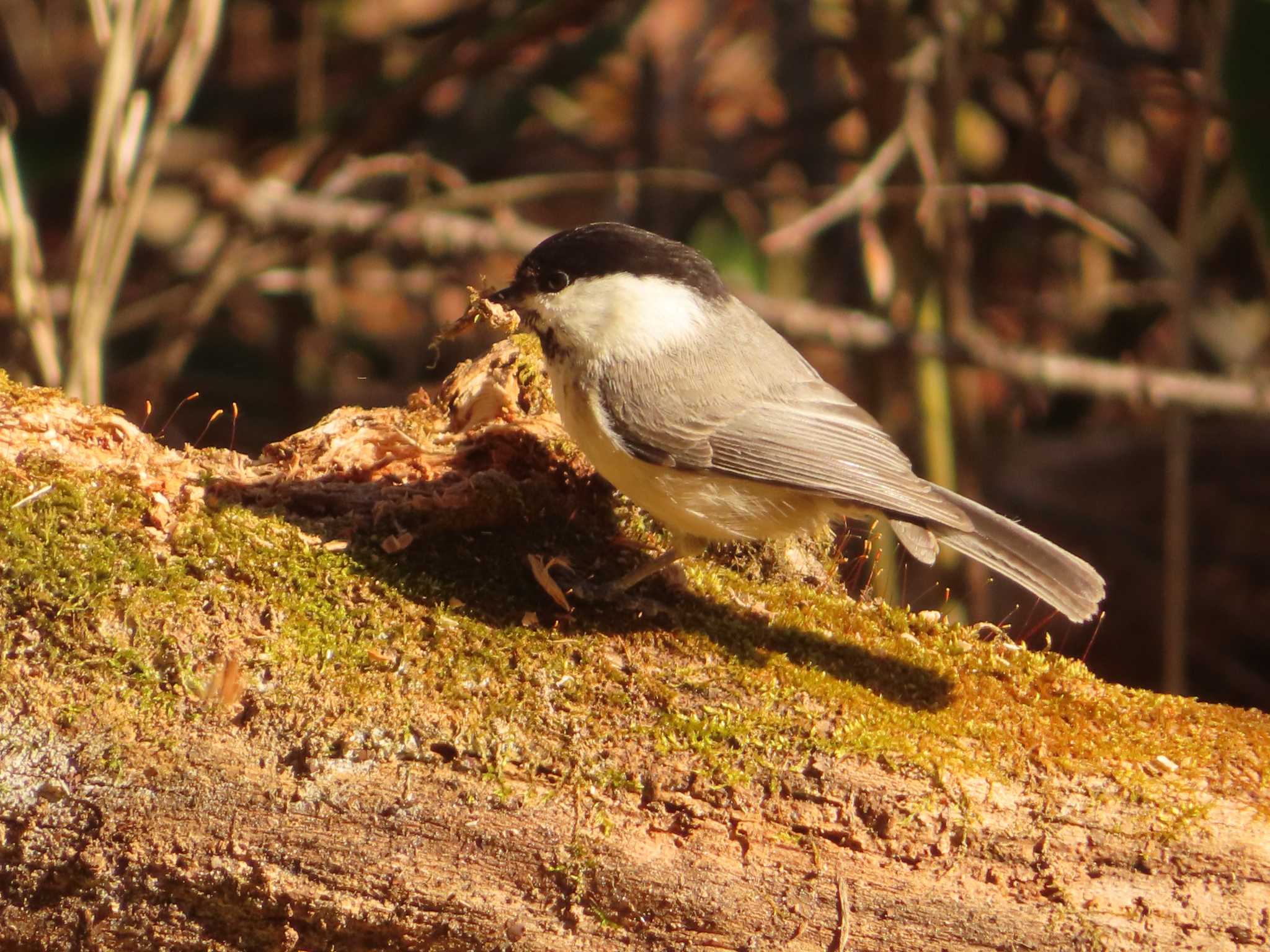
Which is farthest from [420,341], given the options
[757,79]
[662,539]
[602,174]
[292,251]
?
[662,539]

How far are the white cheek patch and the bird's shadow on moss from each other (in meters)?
0.32

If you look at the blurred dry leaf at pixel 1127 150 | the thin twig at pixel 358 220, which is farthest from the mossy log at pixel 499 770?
the blurred dry leaf at pixel 1127 150

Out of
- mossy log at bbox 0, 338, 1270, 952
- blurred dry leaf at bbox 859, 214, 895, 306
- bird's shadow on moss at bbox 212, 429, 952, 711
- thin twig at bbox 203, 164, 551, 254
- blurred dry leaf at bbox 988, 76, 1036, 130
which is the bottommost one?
mossy log at bbox 0, 338, 1270, 952

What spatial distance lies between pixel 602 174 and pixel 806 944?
10.9ft

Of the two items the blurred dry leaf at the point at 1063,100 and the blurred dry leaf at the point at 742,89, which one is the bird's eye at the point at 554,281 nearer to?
the blurred dry leaf at the point at 1063,100

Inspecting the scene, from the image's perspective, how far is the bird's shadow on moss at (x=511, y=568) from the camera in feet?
6.95

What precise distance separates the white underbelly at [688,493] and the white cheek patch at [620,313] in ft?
0.35

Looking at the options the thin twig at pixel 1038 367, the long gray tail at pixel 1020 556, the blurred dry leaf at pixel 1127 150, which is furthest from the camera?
the blurred dry leaf at pixel 1127 150

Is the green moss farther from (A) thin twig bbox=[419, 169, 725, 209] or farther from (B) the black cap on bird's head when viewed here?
(A) thin twig bbox=[419, 169, 725, 209]

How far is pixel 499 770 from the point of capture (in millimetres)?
1814

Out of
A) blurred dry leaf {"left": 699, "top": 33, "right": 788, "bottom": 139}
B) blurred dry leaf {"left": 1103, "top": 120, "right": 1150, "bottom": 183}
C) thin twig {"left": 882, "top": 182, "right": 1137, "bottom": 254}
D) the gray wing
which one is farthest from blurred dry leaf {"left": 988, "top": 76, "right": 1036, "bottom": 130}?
the gray wing

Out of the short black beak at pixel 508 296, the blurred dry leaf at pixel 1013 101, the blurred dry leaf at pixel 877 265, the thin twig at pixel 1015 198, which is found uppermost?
the blurred dry leaf at pixel 1013 101

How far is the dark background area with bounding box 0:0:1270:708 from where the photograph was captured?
14.9 feet

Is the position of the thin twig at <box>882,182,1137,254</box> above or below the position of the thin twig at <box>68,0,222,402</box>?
above
